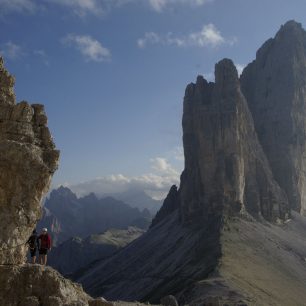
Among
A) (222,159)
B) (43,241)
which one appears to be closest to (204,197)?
(222,159)

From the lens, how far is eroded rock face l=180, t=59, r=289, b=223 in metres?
170

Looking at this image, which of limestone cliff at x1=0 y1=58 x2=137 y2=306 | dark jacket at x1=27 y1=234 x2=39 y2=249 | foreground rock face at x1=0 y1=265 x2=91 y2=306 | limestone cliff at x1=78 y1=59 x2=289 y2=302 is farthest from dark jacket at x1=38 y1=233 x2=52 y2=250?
limestone cliff at x1=78 y1=59 x2=289 y2=302

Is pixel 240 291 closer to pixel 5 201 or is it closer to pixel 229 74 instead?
pixel 5 201

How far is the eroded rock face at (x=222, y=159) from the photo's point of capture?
170 m

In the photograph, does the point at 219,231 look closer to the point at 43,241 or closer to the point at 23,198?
the point at 43,241

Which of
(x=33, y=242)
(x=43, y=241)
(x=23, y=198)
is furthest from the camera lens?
(x=43, y=241)

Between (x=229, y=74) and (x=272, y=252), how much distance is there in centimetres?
6863

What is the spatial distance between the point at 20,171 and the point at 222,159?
147852 millimetres

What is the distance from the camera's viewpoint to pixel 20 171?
2723 cm

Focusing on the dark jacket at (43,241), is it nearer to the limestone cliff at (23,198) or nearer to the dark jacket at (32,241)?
the dark jacket at (32,241)

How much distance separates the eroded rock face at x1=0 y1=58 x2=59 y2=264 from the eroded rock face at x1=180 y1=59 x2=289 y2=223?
139m

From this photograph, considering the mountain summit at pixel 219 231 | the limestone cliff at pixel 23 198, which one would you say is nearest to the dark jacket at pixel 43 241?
the limestone cliff at pixel 23 198

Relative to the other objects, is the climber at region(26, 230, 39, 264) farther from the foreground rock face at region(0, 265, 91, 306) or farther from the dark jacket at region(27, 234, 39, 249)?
the foreground rock face at region(0, 265, 91, 306)

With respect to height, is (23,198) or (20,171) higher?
(20,171)
